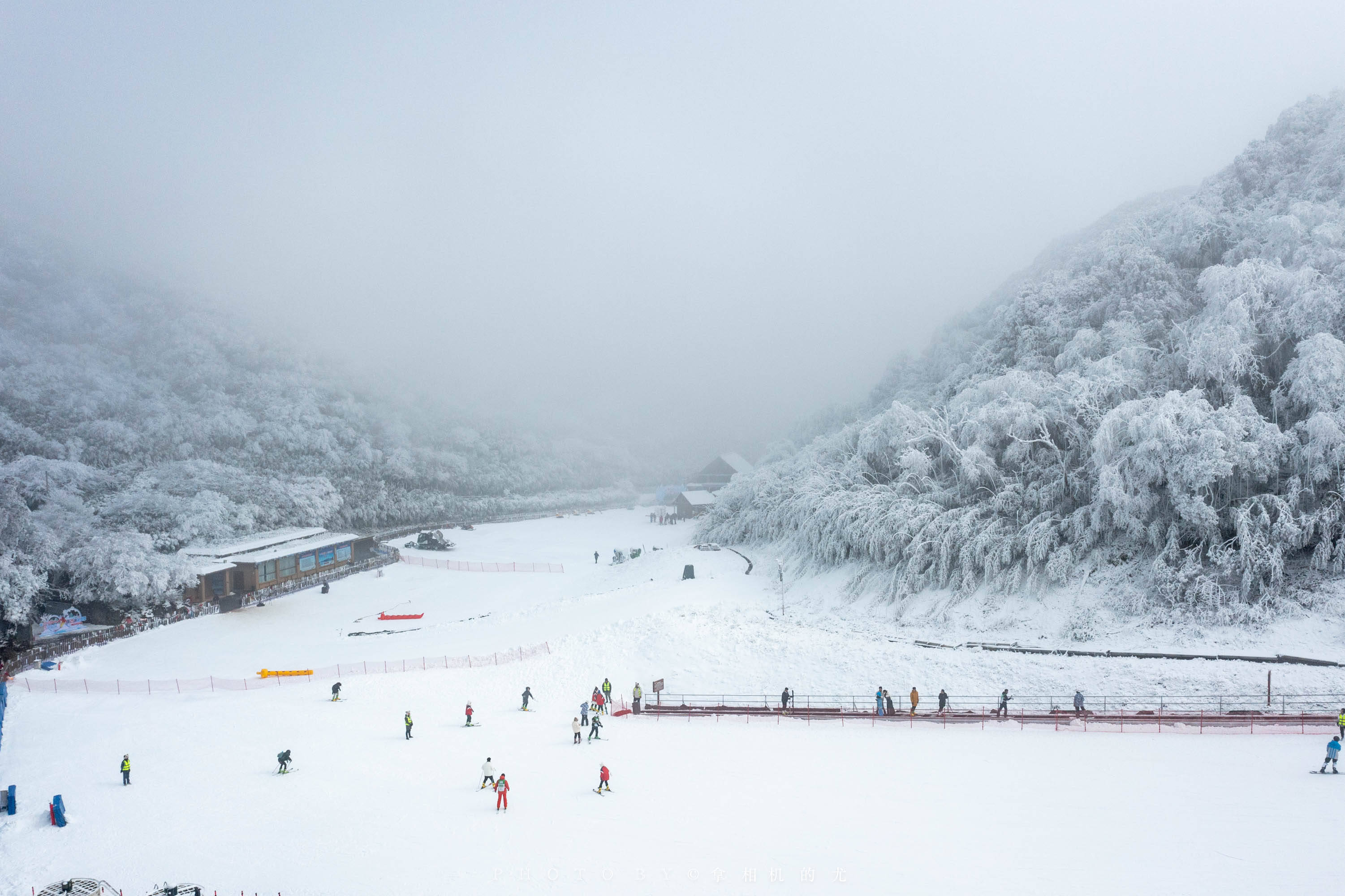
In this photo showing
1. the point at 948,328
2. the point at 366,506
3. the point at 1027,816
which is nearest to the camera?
the point at 1027,816

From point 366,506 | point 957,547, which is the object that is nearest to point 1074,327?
point 957,547

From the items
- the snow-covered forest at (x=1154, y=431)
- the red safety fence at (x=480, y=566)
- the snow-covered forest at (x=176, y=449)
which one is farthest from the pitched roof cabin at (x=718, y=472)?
the snow-covered forest at (x=1154, y=431)

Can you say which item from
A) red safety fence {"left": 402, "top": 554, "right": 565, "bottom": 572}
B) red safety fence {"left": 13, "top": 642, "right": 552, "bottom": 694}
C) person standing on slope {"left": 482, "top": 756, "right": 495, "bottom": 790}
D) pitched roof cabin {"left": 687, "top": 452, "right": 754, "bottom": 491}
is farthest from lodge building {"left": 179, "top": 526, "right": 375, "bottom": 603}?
pitched roof cabin {"left": 687, "top": 452, "right": 754, "bottom": 491}

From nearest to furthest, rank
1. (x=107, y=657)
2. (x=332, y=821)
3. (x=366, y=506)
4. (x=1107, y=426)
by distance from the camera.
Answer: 1. (x=332, y=821)
2. (x=1107, y=426)
3. (x=107, y=657)
4. (x=366, y=506)

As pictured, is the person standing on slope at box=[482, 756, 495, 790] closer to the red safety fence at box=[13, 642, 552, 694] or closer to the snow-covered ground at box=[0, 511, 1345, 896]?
the snow-covered ground at box=[0, 511, 1345, 896]

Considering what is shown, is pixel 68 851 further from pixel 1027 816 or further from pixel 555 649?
pixel 1027 816

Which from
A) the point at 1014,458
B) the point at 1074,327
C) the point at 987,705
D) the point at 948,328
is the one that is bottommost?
the point at 987,705
